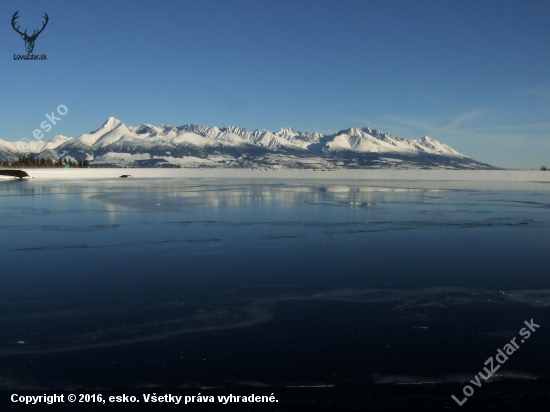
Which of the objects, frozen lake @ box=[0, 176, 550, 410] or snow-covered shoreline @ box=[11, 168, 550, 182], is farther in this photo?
snow-covered shoreline @ box=[11, 168, 550, 182]

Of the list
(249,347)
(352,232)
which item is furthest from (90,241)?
(249,347)

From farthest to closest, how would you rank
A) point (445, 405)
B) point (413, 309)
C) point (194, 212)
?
point (194, 212), point (413, 309), point (445, 405)

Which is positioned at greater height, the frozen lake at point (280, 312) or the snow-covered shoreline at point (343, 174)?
the snow-covered shoreline at point (343, 174)

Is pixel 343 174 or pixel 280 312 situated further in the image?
pixel 343 174

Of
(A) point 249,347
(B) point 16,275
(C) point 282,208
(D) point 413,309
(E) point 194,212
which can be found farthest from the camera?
(C) point 282,208

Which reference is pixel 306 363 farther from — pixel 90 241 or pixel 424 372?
pixel 90 241

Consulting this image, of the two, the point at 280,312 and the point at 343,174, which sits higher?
the point at 343,174

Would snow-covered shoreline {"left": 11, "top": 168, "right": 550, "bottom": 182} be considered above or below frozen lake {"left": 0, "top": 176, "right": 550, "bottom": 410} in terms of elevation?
above

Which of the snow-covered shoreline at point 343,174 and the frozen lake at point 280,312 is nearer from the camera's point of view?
the frozen lake at point 280,312
